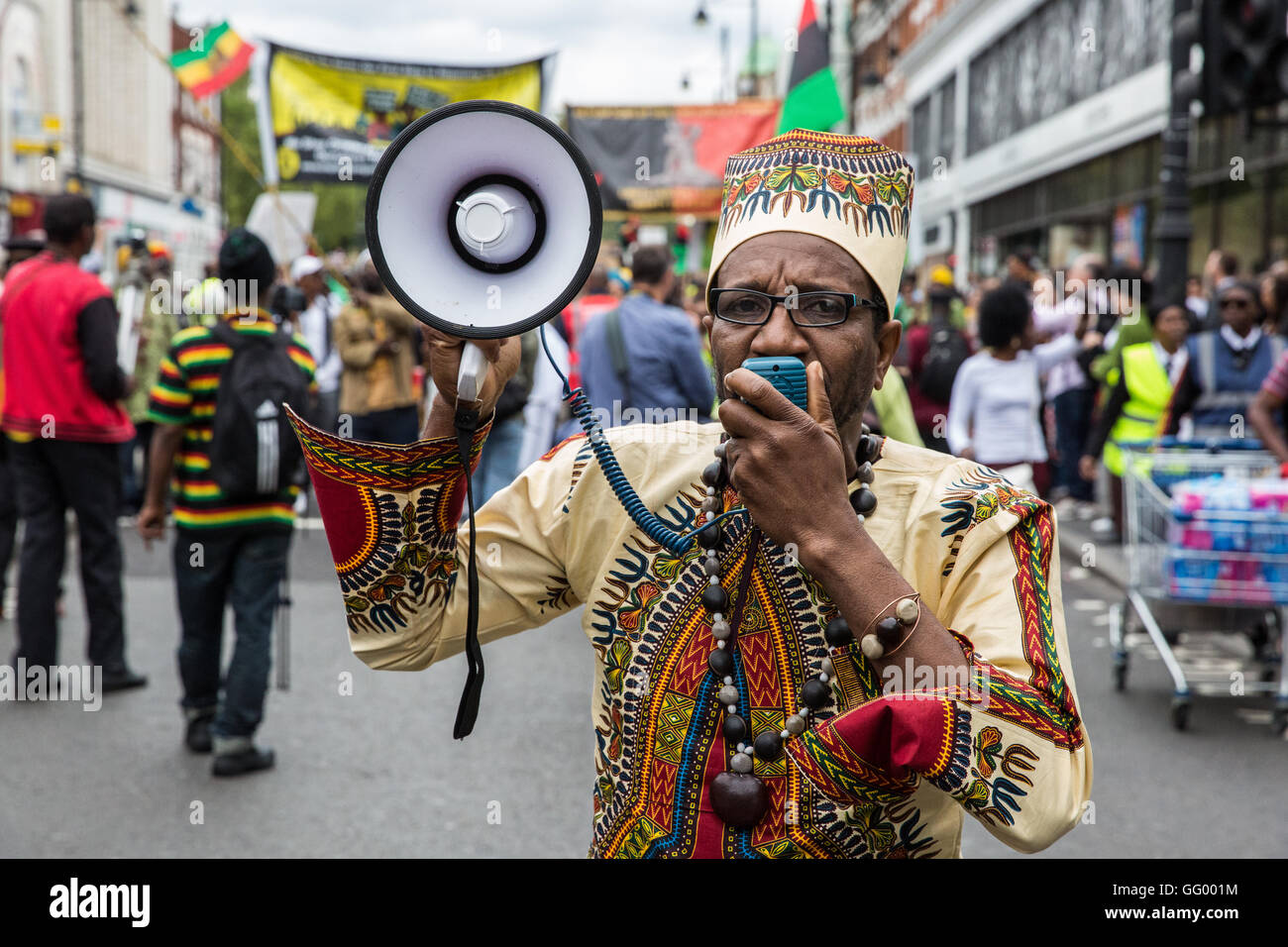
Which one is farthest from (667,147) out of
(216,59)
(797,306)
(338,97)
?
(797,306)

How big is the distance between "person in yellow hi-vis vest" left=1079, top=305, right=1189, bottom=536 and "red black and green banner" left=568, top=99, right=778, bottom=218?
4.67m

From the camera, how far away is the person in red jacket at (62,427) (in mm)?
6363

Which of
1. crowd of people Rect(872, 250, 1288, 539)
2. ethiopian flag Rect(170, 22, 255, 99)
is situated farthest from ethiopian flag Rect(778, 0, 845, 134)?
ethiopian flag Rect(170, 22, 255, 99)

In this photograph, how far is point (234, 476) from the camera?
5184 mm

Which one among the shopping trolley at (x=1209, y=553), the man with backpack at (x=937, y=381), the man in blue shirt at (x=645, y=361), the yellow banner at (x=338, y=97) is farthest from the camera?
the yellow banner at (x=338, y=97)

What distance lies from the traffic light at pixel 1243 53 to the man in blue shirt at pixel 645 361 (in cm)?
360

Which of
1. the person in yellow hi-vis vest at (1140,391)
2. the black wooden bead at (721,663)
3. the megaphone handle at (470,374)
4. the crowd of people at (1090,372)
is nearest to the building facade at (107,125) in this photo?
the crowd of people at (1090,372)

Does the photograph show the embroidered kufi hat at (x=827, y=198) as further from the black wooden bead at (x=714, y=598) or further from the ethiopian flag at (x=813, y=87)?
the ethiopian flag at (x=813, y=87)

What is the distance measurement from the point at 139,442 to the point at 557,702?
7475 mm

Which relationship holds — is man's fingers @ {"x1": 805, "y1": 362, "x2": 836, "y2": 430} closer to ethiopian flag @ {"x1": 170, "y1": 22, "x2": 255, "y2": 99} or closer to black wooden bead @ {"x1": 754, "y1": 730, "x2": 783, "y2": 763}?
black wooden bead @ {"x1": 754, "y1": 730, "x2": 783, "y2": 763}

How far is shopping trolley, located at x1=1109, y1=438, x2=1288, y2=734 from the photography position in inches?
232

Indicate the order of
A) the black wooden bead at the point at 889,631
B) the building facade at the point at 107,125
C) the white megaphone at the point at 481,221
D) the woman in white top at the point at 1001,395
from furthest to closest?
1. the building facade at the point at 107,125
2. the woman in white top at the point at 1001,395
3. the white megaphone at the point at 481,221
4. the black wooden bead at the point at 889,631

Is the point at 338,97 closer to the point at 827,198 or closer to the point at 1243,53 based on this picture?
the point at 1243,53
